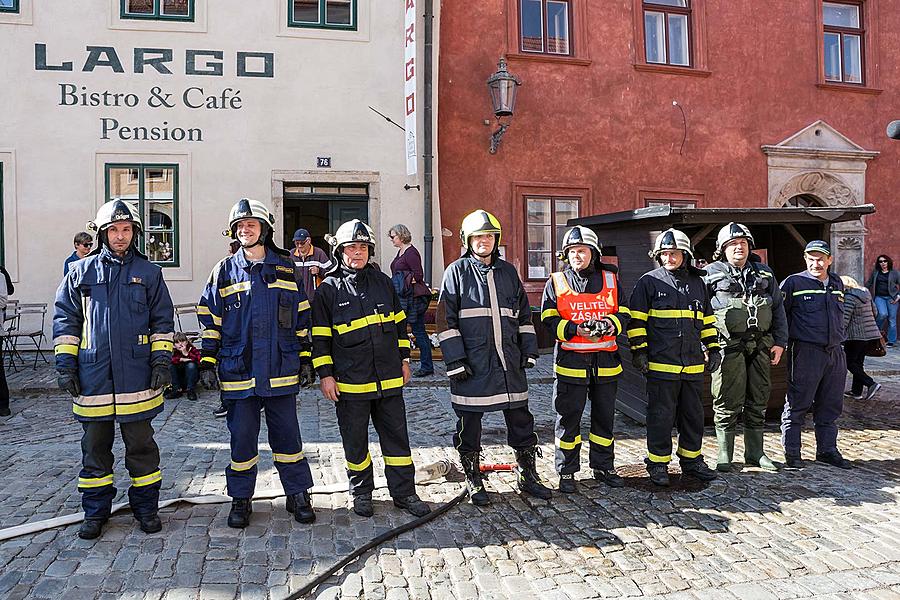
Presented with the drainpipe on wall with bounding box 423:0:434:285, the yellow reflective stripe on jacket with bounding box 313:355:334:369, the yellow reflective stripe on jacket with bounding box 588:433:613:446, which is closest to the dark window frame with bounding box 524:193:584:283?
the drainpipe on wall with bounding box 423:0:434:285

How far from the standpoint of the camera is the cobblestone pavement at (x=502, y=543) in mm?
3689

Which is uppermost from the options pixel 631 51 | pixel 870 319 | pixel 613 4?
pixel 613 4

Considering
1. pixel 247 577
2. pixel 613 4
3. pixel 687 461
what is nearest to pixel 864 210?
pixel 687 461

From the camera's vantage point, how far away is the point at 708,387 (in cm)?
694

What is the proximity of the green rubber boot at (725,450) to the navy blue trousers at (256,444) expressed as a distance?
3.22 m

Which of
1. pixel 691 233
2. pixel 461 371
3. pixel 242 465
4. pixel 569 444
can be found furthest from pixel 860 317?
pixel 242 465

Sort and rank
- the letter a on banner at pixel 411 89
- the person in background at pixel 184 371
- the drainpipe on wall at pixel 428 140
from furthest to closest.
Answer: the drainpipe on wall at pixel 428 140 < the letter a on banner at pixel 411 89 < the person in background at pixel 184 371

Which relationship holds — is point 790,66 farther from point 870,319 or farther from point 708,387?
point 708,387

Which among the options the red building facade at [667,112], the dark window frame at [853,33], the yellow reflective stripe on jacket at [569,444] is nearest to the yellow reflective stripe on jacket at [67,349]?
the yellow reflective stripe on jacket at [569,444]

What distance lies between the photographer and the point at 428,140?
40.7 ft

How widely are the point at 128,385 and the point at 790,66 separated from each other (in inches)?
570

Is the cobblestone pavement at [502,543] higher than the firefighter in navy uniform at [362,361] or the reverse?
the reverse

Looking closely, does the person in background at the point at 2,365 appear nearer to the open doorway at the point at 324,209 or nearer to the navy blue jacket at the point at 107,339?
the navy blue jacket at the point at 107,339

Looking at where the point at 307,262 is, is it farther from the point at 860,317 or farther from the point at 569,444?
the point at 860,317
